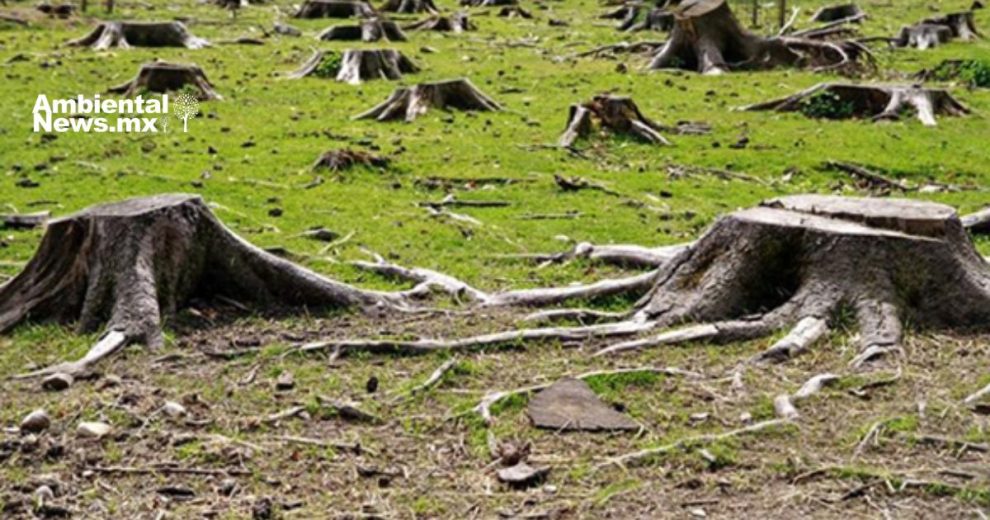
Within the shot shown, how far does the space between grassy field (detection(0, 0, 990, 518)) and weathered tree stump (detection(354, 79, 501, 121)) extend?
1.62 feet

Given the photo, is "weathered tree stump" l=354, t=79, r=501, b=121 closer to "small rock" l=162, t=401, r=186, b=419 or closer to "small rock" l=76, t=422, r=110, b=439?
"small rock" l=162, t=401, r=186, b=419

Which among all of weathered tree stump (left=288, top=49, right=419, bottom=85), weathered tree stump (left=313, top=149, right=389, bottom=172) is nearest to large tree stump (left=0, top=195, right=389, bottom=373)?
weathered tree stump (left=313, top=149, right=389, bottom=172)

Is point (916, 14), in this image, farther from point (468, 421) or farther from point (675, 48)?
point (468, 421)

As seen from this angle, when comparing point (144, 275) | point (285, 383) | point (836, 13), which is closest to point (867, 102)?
point (144, 275)

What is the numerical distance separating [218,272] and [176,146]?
840 centimetres

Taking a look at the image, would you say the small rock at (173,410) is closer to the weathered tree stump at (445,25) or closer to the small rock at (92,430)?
the small rock at (92,430)

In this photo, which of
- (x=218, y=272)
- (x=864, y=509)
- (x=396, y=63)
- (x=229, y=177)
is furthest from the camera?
(x=396, y=63)

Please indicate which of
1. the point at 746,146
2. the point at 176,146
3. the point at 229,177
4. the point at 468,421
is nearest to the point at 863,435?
the point at 468,421

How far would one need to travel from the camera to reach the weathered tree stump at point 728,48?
25.5 m

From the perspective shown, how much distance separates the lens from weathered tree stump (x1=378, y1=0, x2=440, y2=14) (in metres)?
40.2

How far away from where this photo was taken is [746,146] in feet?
56.5

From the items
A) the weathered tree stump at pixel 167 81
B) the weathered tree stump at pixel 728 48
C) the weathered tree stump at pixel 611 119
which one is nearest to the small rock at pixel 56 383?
the weathered tree stump at pixel 611 119

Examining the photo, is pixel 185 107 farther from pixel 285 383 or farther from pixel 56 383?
pixel 285 383

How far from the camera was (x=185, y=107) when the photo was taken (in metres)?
20.0
